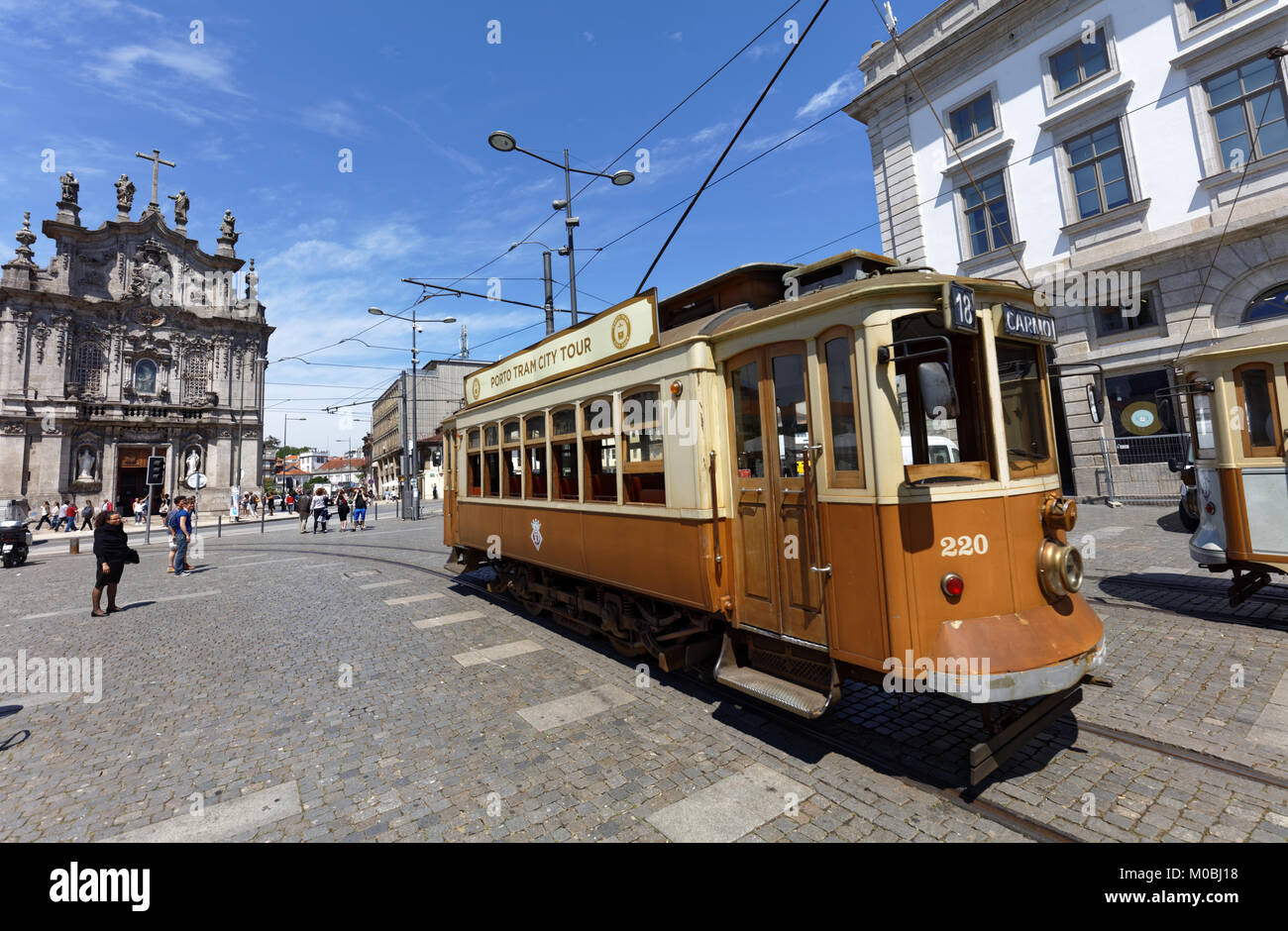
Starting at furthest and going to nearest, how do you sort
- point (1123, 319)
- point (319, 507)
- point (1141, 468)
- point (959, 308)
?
point (319, 507)
point (1123, 319)
point (1141, 468)
point (959, 308)

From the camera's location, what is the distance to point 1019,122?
56.2 ft

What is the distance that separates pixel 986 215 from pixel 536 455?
57.0 ft

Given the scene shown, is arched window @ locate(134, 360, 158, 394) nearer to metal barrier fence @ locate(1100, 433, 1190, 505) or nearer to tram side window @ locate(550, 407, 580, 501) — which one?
tram side window @ locate(550, 407, 580, 501)

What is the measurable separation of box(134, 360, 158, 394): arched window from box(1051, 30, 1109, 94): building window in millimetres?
52435

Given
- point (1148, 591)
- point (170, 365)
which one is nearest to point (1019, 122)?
point (1148, 591)

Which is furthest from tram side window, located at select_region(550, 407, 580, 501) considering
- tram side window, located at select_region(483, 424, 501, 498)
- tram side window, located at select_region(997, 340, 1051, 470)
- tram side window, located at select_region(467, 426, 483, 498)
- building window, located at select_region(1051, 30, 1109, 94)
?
building window, located at select_region(1051, 30, 1109, 94)

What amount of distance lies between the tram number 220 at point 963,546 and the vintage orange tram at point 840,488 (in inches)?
0.6

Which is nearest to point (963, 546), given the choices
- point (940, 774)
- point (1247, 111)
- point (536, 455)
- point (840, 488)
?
point (840, 488)

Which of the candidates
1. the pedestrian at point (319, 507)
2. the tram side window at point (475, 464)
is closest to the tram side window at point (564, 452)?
the tram side window at point (475, 464)

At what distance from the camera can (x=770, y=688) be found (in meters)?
4.21

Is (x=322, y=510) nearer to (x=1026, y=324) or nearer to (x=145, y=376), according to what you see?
(x=1026, y=324)

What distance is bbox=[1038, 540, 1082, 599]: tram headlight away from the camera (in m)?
3.65
